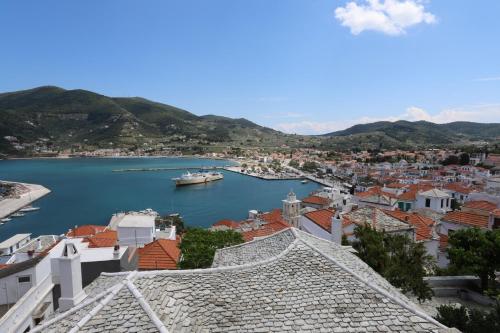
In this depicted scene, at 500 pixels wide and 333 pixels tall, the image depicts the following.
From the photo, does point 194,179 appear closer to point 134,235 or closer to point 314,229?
point 134,235

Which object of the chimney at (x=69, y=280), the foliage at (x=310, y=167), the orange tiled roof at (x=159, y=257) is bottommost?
the foliage at (x=310, y=167)

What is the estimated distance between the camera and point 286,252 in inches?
219

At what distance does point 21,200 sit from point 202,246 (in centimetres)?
6249

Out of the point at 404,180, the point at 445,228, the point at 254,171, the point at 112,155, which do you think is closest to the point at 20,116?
the point at 112,155

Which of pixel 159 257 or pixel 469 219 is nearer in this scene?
pixel 159 257

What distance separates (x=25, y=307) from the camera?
691 cm

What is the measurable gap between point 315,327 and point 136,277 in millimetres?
2481

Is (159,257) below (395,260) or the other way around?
below

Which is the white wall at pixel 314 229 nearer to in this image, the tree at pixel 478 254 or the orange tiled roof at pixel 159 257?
the tree at pixel 478 254

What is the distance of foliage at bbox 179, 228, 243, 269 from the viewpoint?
10312 millimetres

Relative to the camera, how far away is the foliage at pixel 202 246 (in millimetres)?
10312

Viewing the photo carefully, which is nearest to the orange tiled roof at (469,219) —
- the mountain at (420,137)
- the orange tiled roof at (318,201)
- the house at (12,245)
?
the orange tiled roof at (318,201)

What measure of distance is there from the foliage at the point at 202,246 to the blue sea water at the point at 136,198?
36.2m

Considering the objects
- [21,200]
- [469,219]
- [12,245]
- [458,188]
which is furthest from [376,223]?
[21,200]
